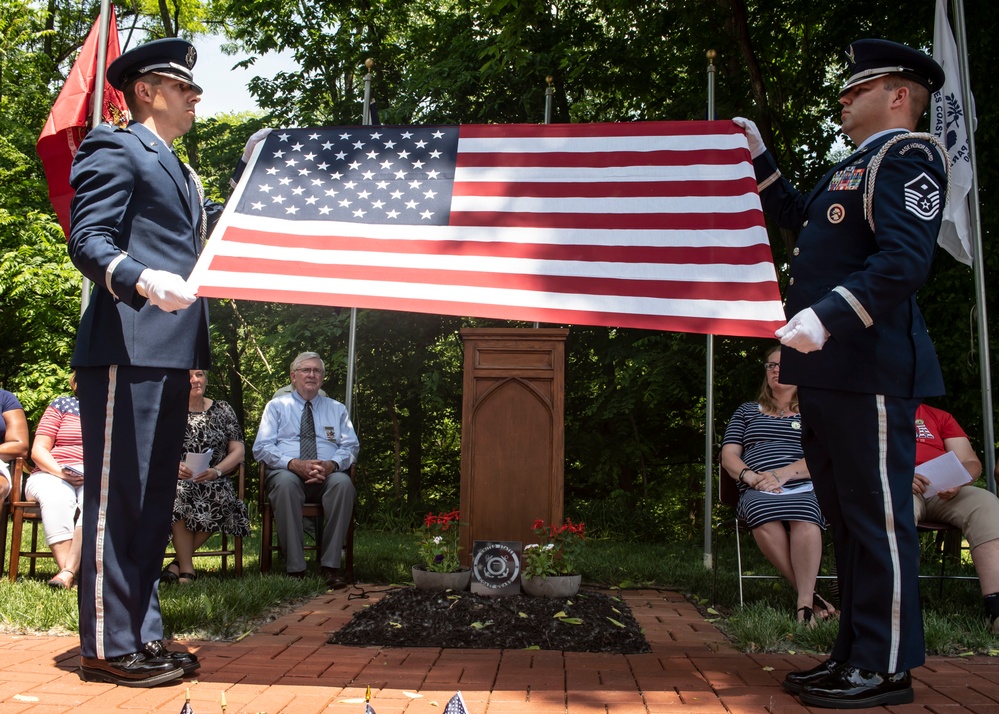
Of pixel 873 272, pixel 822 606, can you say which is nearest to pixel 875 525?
pixel 873 272

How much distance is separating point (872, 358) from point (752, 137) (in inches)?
54.4

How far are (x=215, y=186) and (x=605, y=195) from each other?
10988 mm

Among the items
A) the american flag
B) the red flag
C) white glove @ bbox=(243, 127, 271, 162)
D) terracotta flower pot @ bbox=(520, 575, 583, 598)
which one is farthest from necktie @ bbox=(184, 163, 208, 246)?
the red flag

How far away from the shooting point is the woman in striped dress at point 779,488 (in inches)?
172

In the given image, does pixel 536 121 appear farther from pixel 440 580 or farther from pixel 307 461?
pixel 440 580

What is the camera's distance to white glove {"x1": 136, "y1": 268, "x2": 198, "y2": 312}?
266cm

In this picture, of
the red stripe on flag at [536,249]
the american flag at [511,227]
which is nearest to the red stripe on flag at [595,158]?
the american flag at [511,227]

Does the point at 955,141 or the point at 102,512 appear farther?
the point at 955,141

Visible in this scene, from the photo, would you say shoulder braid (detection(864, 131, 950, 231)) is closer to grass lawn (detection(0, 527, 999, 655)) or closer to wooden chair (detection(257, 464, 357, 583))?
grass lawn (detection(0, 527, 999, 655))

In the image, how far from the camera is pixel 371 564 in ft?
20.7

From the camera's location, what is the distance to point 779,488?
4629 millimetres

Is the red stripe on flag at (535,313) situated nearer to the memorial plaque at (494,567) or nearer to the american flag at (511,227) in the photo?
the american flag at (511,227)

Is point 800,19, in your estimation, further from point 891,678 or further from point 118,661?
point 118,661

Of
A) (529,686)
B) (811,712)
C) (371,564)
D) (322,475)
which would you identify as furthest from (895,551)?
(371,564)
